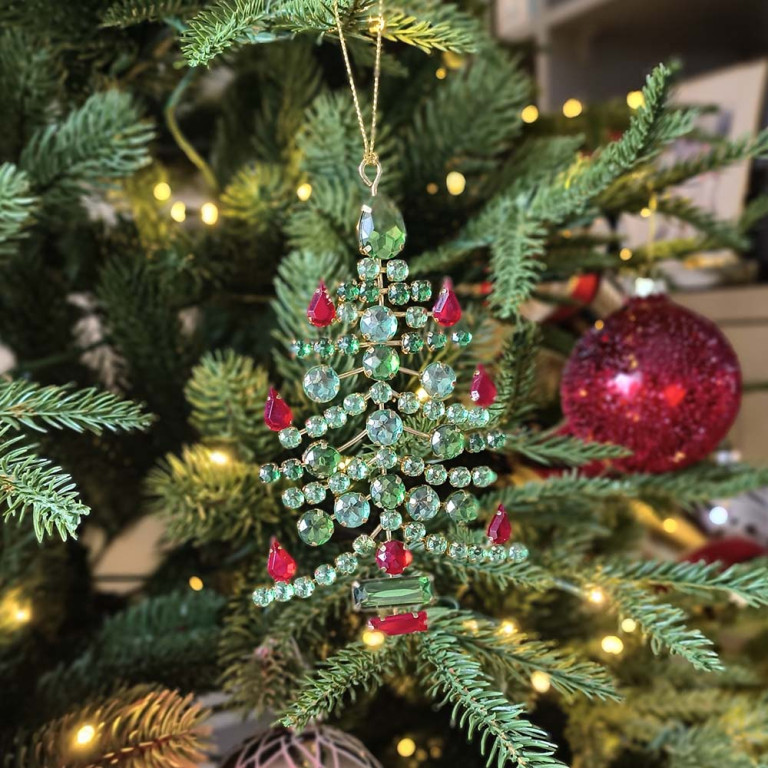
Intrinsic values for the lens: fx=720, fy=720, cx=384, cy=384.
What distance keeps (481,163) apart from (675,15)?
0.79 m

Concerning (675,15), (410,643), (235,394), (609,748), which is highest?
(675,15)

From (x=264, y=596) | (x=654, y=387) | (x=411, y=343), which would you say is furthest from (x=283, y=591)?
(x=654, y=387)

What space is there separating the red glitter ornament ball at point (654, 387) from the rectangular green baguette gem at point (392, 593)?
176 millimetres

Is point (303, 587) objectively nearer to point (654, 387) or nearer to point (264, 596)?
point (264, 596)

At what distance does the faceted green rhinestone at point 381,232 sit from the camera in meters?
0.29

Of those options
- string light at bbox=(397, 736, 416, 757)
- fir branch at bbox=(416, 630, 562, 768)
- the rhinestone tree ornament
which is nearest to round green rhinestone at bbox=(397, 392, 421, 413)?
the rhinestone tree ornament

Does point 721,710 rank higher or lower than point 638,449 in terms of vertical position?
lower

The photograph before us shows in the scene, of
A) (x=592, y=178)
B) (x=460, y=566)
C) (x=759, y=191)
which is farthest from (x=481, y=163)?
(x=759, y=191)

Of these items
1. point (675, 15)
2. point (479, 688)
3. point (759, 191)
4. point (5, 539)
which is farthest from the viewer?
point (675, 15)

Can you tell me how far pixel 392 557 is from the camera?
291 millimetres

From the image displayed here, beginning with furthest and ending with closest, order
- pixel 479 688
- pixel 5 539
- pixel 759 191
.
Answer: pixel 759 191 → pixel 5 539 → pixel 479 688

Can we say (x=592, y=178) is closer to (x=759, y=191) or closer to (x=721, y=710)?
(x=721, y=710)

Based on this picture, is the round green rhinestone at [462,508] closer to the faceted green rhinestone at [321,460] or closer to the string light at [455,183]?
the faceted green rhinestone at [321,460]

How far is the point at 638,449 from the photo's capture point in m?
0.42
